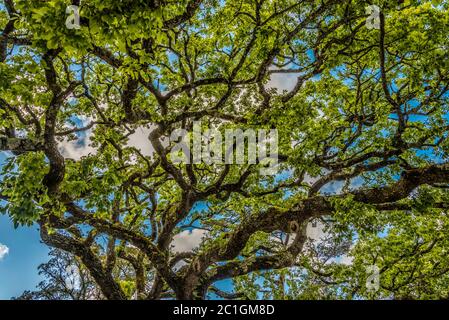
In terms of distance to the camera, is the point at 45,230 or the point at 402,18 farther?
the point at 45,230

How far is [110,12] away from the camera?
396 cm

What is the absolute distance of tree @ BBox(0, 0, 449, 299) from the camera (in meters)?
6.64

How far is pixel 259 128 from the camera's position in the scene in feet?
26.2

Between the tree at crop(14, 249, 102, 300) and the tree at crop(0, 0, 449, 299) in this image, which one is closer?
the tree at crop(0, 0, 449, 299)

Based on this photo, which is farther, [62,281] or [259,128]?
[62,281]

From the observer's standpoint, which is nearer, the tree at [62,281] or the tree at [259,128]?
the tree at [259,128]

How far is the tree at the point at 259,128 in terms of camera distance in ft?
21.8

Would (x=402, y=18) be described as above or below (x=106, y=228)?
above
